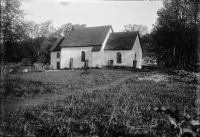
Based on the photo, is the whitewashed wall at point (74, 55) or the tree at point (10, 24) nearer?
the tree at point (10, 24)

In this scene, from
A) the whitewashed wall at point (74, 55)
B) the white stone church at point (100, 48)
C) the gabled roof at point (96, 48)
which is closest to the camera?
the white stone church at point (100, 48)

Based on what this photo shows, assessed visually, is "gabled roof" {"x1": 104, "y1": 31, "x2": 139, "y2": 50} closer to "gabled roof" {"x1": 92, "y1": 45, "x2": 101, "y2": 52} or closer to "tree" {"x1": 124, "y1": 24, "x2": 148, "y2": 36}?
"gabled roof" {"x1": 92, "y1": 45, "x2": 101, "y2": 52}

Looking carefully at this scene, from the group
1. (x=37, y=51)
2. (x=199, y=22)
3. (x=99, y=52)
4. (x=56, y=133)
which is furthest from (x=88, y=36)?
(x=56, y=133)

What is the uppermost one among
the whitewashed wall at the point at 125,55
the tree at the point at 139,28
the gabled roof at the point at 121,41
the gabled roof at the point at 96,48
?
the tree at the point at 139,28

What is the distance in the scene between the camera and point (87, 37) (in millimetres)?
36719

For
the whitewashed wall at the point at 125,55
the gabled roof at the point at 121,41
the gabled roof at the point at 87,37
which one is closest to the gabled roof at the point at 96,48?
the gabled roof at the point at 87,37

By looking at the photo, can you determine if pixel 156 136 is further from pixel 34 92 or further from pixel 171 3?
pixel 171 3

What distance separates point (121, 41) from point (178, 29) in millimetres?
11483

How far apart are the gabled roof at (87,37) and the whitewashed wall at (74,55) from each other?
37.5 inches

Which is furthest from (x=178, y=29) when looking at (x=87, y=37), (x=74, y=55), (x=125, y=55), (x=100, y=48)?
(x=74, y=55)

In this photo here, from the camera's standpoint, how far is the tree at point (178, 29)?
2898 centimetres

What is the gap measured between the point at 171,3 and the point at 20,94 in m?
32.6

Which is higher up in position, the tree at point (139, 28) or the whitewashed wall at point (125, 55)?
the tree at point (139, 28)

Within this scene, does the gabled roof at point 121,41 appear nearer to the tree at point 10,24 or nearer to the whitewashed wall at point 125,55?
the whitewashed wall at point 125,55
